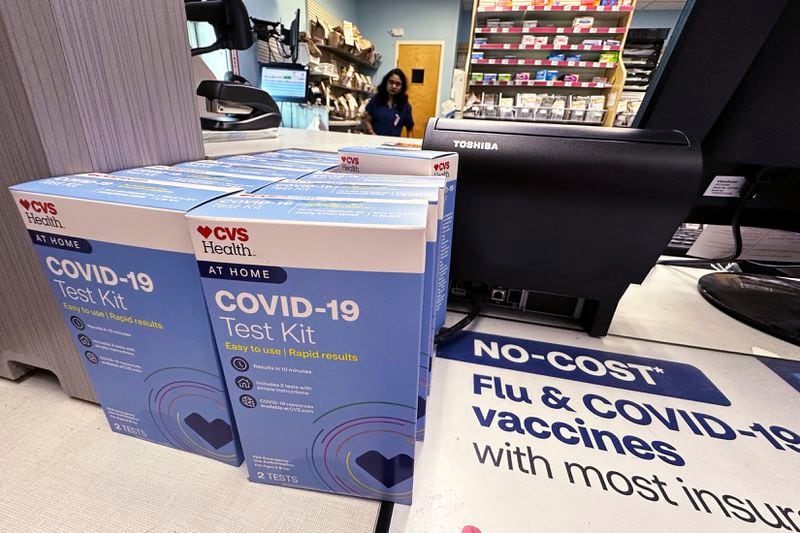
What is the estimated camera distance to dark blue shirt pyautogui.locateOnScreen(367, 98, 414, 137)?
376 cm

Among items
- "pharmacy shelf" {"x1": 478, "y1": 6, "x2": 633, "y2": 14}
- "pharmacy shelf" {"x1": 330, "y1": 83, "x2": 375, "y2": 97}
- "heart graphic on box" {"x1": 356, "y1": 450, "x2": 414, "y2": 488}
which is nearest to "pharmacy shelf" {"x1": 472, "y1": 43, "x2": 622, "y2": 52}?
"pharmacy shelf" {"x1": 478, "y1": 6, "x2": 633, "y2": 14}

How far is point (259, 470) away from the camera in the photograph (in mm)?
360

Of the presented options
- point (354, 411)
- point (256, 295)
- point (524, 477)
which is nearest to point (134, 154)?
point (256, 295)

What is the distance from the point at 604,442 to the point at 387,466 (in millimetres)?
294

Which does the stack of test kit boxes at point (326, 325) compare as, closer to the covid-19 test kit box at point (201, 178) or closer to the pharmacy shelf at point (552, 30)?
the covid-19 test kit box at point (201, 178)

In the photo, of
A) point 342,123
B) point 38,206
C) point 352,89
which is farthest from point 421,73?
point 38,206

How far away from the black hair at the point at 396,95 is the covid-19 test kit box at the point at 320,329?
3846 mm

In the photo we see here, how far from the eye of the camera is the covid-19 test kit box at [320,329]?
263 millimetres

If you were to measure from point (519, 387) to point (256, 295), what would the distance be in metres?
0.42

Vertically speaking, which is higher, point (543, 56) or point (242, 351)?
point (543, 56)

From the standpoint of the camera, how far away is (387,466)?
13.2 inches

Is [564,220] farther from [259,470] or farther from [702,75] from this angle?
[259,470]

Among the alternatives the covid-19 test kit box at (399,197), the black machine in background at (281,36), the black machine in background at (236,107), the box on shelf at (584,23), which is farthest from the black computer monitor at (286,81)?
the covid-19 test kit box at (399,197)

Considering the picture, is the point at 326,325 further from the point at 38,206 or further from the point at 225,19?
the point at 225,19
